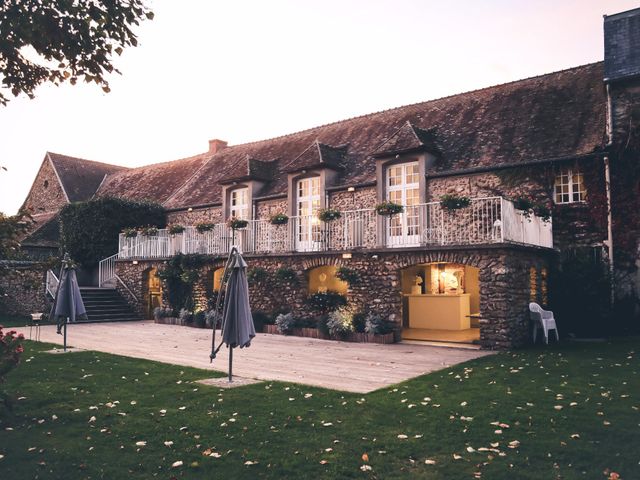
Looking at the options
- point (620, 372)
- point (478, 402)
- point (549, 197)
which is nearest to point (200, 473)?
point (478, 402)

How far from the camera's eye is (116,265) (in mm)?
21859

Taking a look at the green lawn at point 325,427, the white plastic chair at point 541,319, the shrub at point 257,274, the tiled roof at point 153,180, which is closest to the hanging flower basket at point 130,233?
the tiled roof at point 153,180

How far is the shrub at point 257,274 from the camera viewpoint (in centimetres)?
1625

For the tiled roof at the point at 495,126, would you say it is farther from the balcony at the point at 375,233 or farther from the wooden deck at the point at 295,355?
the wooden deck at the point at 295,355

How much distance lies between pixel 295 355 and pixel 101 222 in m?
15.1

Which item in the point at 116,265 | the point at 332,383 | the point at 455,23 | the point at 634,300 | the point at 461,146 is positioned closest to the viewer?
the point at 332,383

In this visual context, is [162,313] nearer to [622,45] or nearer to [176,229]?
[176,229]

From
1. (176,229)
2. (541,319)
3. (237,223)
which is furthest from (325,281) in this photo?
(541,319)

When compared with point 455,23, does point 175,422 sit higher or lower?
lower

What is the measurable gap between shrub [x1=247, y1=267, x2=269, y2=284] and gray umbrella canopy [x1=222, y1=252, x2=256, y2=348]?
8.15m

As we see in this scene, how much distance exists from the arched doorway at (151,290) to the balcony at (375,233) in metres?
0.85

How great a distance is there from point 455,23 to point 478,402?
318 inches

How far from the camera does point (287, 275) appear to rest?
51.0 ft

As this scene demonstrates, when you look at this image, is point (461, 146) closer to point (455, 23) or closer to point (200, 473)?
point (455, 23)
